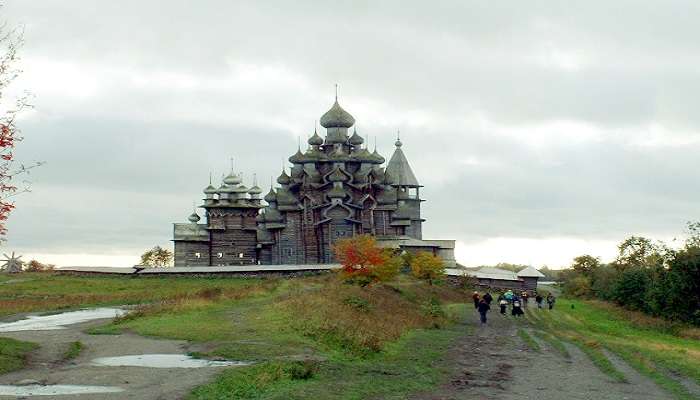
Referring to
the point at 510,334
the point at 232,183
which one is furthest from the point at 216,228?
the point at 510,334

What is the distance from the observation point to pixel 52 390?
1905 cm

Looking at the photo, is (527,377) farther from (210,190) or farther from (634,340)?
(210,190)

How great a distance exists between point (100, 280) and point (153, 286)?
858 cm

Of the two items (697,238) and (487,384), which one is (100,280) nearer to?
(697,238)

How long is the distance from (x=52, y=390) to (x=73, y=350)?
7977 mm

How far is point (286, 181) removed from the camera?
9912 cm

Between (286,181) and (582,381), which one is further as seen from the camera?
(286,181)

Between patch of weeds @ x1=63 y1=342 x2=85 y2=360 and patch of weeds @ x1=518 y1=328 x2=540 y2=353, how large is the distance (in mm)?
16302

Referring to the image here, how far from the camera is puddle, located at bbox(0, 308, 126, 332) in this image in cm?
3674

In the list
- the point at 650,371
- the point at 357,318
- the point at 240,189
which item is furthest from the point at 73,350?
the point at 240,189

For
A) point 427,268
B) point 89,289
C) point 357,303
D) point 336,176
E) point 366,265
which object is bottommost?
point 357,303

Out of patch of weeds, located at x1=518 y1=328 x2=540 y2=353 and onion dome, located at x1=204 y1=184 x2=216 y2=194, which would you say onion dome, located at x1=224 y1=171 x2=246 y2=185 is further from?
patch of weeds, located at x1=518 y1=328 x2=540 y2=353

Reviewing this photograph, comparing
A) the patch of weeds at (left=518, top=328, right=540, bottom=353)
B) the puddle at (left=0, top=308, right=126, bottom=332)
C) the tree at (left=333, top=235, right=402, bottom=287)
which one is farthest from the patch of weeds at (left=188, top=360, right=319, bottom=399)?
the tree at (left=333, top=235, right=402, bottom=287)

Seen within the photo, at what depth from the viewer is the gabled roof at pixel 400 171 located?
350 ft
